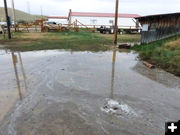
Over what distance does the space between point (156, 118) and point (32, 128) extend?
2.48 metres

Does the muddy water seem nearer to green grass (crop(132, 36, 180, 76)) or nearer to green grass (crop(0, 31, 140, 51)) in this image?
green grass (crop(132, 36, 180, 76))

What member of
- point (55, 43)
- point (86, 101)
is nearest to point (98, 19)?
point (55, 43)

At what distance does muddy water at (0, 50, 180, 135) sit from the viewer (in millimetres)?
2834

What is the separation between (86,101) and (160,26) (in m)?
10.2

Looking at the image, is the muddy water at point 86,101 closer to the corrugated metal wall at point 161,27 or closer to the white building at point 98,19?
the corrugated metal wall at point 161,27

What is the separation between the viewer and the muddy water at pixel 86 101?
2834mm

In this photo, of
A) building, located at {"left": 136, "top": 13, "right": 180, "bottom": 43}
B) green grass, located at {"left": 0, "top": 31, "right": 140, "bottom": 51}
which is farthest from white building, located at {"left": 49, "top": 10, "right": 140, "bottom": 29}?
building, located at {"left": 136, "top": 13, "right": 180, "bottom": 43}

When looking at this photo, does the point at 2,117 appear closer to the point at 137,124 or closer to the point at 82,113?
the point at 82,113

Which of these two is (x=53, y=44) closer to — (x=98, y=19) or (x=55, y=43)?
(x=55, y=43)

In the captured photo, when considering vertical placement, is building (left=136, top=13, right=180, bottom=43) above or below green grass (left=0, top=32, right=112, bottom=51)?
above

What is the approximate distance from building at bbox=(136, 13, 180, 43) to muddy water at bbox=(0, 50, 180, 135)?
6.37 metres

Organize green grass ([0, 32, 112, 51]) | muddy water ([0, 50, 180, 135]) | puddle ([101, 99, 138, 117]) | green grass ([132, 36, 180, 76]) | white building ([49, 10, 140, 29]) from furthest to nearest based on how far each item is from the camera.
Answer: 1. white building ([49, 10, 140, 29])
2. green grass ([0, 32, 112, 51])
3. green grass ([132, 36, 180, 76])
4. puddle ([101, 99, 138, 117])
5. muddy water ([0, 50, 180, 135])

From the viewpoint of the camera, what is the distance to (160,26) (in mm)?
11469

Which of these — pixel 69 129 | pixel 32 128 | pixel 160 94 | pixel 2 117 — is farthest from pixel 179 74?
pixel 2 117
